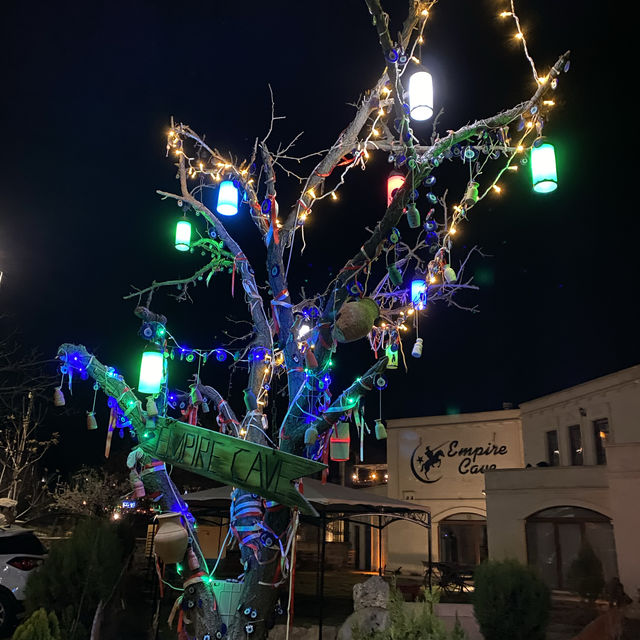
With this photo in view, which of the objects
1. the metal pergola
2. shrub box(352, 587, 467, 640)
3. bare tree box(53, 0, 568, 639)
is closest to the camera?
shrub box(352, 587, 467, 640)

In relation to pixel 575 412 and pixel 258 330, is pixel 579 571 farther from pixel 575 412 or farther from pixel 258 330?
pixel 258 330

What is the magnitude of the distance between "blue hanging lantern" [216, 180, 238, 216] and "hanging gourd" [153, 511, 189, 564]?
139 inches

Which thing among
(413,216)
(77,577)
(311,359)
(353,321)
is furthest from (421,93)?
(77,577)

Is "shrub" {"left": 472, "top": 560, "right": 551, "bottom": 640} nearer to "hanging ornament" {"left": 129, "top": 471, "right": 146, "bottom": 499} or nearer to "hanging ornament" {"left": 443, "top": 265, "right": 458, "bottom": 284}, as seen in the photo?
Result: "hanging ornament" {"left": 443, "top": 265, "right": 458, "bottom": 284}

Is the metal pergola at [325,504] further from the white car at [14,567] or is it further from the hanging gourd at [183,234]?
the hanging gourd at [183,234]

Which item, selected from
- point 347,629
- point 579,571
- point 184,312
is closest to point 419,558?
point 579,571

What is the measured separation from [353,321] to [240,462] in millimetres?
1657

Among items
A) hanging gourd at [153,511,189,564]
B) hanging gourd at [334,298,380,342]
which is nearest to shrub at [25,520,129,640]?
hanging gourd at [153,511,189,564]

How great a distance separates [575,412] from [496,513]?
3876 mm

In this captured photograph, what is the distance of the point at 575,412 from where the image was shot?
16.8m

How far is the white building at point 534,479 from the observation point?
1338 cm

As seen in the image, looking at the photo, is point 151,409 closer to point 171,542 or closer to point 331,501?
point 171,542

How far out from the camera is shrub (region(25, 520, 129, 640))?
655 centimetres

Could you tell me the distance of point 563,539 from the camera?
14508 mm
